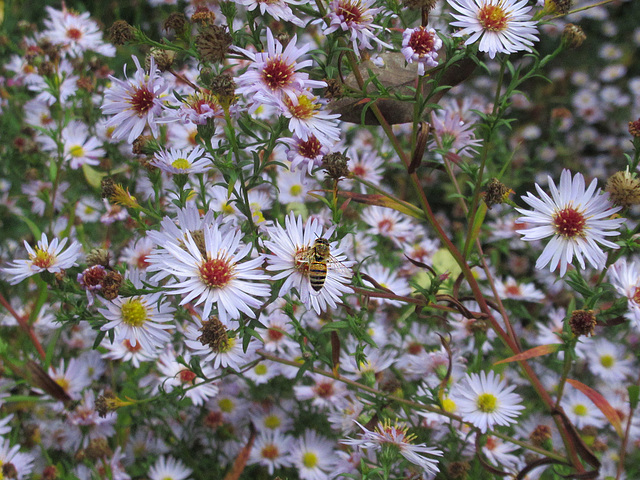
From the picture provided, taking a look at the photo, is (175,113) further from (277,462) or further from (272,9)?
(277,462)

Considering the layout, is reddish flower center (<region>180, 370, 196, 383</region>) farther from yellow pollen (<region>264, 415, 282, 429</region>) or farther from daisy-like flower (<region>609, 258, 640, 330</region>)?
daisy-like flower (<region>609, 258, 640, 330</region>)

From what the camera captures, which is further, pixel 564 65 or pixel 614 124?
pixel 564 65

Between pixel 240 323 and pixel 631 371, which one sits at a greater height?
pixel 631 371

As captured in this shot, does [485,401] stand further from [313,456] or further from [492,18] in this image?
[492,18]

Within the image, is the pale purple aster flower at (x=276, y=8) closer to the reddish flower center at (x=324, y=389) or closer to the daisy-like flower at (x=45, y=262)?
the daisy-like flower at (x=45, y=262)

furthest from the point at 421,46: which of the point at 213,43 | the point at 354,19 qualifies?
the point at 213,43

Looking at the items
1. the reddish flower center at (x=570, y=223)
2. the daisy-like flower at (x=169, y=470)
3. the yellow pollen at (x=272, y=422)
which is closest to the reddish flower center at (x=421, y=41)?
the reddish flower center at (x=570, y=223)

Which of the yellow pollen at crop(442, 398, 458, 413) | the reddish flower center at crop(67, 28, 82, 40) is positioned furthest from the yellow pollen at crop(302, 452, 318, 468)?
the reddish flower center at crop(67, 28, 82, 40)

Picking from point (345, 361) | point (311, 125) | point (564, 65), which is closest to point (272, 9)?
point (311, 125)
